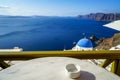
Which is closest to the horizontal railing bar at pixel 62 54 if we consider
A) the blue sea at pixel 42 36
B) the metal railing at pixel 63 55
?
the metal railing at pixel 63 55

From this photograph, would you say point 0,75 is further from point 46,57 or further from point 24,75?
point 46,57

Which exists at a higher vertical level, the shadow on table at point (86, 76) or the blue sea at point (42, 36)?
the shadow on table at point (86, 76)

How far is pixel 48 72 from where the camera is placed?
159cm

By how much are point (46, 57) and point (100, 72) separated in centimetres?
72

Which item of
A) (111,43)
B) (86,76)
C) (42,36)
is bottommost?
(42,36)

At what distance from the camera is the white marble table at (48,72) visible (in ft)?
4.86

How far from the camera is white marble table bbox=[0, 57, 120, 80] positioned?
1.48 m

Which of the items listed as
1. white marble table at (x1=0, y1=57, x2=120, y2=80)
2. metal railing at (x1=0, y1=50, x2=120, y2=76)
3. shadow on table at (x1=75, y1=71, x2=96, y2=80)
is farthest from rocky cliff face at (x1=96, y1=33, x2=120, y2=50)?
shadow on table at (x1=75, y1=71, x2=96, y2=80)

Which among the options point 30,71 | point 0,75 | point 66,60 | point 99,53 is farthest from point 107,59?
point 0,75

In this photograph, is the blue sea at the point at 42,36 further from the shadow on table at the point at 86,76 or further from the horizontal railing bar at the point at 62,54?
the shadow on table at the point at 86,76

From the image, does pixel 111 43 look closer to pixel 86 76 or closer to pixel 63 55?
pixel 63 55

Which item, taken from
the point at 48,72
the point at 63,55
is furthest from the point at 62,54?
the point at 48,72

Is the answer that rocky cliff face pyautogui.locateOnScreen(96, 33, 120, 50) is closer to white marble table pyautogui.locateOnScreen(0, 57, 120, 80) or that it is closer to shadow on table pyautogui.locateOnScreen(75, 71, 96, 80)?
white marble table pyautogui.locateOnScreen(0, 57, 120, 80)

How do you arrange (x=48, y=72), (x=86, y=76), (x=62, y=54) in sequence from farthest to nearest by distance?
(x=62, y=54), (x=48, y=72), (x=86, y=76)
